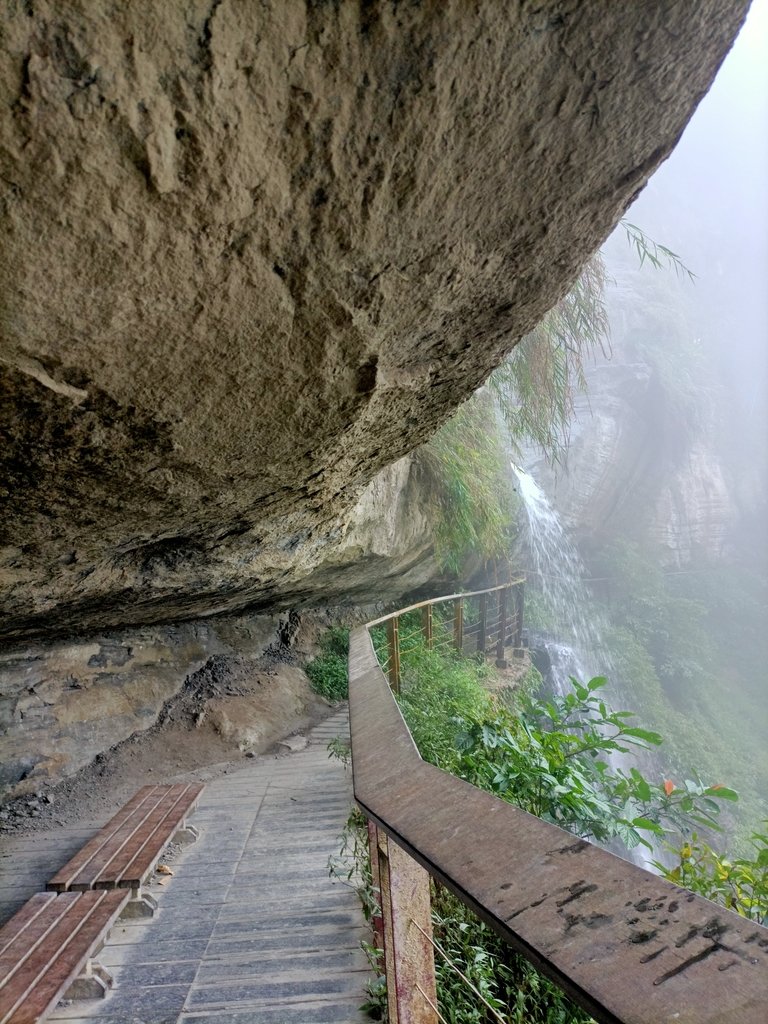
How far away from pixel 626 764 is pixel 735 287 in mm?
32533

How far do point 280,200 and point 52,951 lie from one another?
259cm

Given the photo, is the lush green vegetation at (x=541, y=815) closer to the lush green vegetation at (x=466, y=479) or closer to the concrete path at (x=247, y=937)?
the concrete path at (x=247, y=937)

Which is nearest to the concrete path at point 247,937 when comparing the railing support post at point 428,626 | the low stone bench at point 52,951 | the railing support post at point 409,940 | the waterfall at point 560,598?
the low stone bench at point 52,951

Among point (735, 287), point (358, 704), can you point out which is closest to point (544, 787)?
point (358, 704)

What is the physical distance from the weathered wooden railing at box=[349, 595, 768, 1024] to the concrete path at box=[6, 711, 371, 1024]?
5.54ft

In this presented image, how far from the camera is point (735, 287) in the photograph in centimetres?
3725

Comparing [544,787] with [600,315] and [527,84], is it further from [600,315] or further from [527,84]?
[600,315]

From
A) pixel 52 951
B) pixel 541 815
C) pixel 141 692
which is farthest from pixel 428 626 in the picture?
pixel 52 951

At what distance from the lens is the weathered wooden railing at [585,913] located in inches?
18.1

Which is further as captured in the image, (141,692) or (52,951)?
(141,692)

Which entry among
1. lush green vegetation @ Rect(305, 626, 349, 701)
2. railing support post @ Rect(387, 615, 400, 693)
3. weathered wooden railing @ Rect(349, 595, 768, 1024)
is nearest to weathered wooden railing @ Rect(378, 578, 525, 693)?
railing support post @ Rect(387, 615, 400, 693)

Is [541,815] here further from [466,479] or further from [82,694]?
[466,479]

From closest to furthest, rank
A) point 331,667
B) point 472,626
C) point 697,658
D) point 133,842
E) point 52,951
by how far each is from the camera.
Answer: point 52,951 < point 133,842 < point 331,667 < point 472,626 < point 697,658

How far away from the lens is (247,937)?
259 cm
